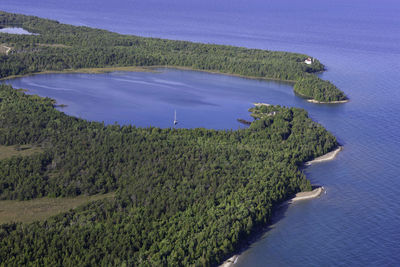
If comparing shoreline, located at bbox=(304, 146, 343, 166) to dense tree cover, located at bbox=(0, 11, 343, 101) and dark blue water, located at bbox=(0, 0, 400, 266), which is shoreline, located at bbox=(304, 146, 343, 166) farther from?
dense tree cover, located at bbox=(0, 11, 343, 101)

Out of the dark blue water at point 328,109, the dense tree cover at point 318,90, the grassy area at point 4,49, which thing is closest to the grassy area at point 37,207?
the dark blue water at point 328,109

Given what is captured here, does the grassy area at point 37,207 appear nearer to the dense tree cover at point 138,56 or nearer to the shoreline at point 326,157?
the shoreline at point 326,157

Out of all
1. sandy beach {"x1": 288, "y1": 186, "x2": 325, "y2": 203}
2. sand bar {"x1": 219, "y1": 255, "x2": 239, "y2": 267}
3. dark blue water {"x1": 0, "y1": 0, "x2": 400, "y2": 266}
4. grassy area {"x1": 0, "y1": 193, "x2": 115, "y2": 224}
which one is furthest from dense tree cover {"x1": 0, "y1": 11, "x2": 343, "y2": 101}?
sand bar {"x1": 219, "y1": 255, "x2": 239, "y2": 267}

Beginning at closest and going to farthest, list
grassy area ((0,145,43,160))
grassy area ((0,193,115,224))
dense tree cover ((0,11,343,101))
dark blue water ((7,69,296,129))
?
1. grassy area ((0,193,115,224))
2. grassy area ((0,145,43,160))
3. dark blue water ((7,69,296,129))
4. dense tree cover ((0,11,343,101))

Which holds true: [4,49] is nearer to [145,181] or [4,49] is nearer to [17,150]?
[17,150]

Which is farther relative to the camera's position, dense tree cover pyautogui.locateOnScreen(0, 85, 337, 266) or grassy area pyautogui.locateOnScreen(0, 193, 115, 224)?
grassy area pyautogui.locateOnScreen(0, 193, 115, 224)

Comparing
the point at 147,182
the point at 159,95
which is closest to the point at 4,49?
the point at 159,95
